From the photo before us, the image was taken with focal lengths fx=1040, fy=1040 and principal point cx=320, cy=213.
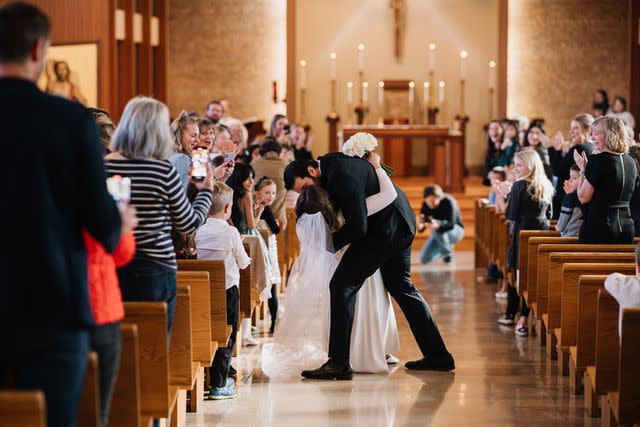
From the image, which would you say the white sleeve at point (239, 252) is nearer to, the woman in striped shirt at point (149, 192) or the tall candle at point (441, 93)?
the woman in striped shirt at point (149, 192)

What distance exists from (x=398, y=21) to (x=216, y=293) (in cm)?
1259

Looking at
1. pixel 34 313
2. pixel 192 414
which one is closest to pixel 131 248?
pixel 34 313

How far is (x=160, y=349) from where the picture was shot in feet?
12.4

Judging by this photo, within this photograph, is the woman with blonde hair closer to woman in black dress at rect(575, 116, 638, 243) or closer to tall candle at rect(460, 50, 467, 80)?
woman in black dress at rect(575, 116, 638, 243)

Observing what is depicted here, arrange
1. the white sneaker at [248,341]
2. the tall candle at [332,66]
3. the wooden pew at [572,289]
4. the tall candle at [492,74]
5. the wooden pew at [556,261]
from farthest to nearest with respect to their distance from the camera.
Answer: the tall candle at [332,66] < the tall candle at [492,74] < the white sneaker at [248,341] < the wooden pew at [556,261] < the wooden pew at [572,289]

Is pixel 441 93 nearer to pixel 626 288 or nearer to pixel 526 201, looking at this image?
pixel 526 201

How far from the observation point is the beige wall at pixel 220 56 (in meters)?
16.5

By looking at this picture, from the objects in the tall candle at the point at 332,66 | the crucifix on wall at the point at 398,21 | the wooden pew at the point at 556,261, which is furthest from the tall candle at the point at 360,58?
the wooden pew at the point at 556,261

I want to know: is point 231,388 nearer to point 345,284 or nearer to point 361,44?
point 345,284

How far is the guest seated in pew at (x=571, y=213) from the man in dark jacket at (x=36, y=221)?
4571 millimetres

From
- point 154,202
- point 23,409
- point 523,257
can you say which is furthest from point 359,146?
point 23,409

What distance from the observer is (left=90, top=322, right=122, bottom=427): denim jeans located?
2996mm

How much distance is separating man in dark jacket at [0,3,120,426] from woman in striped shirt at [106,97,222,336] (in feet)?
3.10

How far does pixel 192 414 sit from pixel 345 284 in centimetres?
121
